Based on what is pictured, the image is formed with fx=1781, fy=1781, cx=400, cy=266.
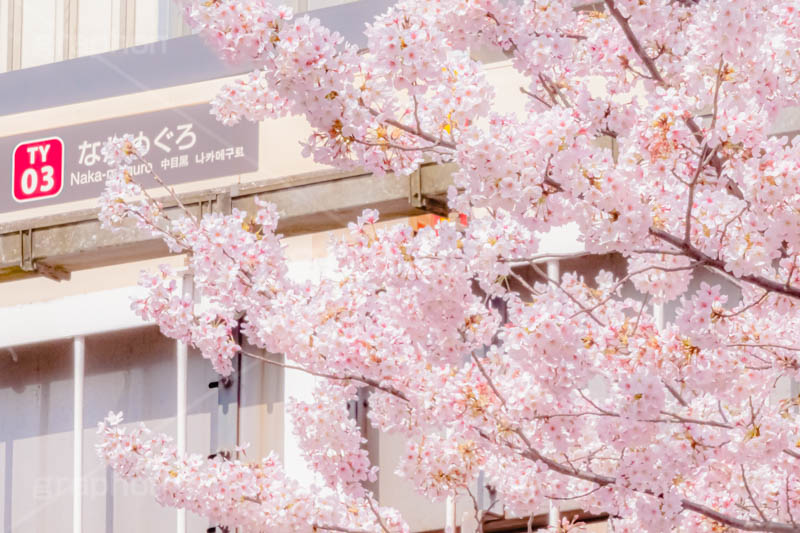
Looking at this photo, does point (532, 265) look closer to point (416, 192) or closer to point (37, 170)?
point (416, 192)

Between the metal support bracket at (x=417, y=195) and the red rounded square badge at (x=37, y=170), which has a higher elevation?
the red rounded square badge at (x=37, y=170)

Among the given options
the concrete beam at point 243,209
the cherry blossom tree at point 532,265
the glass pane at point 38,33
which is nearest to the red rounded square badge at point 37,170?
the concrete beam at point 243,209

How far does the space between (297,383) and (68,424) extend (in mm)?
1893

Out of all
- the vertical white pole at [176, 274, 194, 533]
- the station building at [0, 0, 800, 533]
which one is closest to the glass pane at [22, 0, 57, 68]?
the station building at [0, 0, 800, 533]

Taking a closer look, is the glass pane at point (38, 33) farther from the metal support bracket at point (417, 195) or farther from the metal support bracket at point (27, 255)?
the metal support bracket at point (417, 195)

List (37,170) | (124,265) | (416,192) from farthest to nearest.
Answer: (37,170), (124,265), (416,192)

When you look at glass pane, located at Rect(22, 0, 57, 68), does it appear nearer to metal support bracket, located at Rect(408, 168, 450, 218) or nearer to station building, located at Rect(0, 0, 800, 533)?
station building, located at Rect(0, 0, 800, 533)

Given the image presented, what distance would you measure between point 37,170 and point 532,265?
6.81 metres

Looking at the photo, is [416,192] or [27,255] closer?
[416,192]

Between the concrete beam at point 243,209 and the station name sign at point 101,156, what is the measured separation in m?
0.37

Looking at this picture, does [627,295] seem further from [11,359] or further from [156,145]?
[11,359]

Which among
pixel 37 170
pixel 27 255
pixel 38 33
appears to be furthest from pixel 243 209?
pixel 38 33

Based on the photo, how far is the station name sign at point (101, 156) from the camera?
471 inches

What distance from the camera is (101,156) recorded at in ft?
40.7
